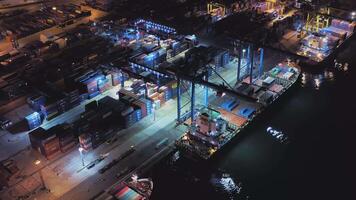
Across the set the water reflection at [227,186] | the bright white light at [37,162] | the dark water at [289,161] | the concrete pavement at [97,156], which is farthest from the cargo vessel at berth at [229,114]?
the bright white light at [37,162]

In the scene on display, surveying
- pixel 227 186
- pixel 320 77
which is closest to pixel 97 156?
pixel 227 186

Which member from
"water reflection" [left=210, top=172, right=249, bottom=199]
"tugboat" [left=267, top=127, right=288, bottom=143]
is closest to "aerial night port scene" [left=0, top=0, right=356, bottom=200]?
"water reflection" [left=210, top=172, right=249, bottom=199]

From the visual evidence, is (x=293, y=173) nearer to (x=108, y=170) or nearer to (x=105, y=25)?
(x=108, y=170)

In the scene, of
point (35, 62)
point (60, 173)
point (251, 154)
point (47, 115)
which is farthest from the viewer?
point (35, 62)

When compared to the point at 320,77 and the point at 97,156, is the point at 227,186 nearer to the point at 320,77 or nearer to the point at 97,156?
the point at 97,156

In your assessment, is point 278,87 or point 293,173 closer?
point 293,173

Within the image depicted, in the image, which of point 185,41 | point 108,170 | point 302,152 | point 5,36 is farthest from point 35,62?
point 302,152
